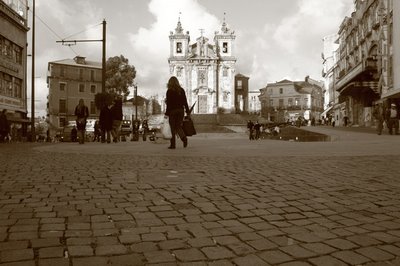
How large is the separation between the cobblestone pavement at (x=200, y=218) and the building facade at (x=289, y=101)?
9706 cm

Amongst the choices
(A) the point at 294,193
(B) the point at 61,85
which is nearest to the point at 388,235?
(A) the point at 294,193

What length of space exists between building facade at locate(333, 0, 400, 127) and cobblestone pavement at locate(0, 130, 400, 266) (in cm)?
2456

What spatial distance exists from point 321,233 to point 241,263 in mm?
921

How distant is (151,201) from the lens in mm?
4375

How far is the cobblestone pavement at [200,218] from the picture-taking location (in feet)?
9.03

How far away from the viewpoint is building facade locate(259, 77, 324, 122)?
105m

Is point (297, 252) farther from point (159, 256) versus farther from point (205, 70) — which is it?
point (205, 70)

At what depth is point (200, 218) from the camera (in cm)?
370

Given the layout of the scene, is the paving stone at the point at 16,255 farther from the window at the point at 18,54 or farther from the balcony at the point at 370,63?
the window at the point at 18,54

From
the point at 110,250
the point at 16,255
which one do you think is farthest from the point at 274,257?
the point at 16,255

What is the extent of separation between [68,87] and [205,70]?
77.5 ft

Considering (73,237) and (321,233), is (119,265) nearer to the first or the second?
(73,237)

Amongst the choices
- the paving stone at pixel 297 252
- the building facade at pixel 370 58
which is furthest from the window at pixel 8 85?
the paving stone at pixel 297 252

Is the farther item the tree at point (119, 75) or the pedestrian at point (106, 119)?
the tree at point (119, 75)
